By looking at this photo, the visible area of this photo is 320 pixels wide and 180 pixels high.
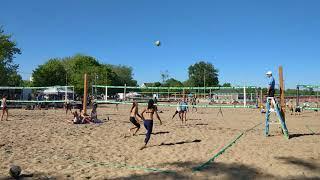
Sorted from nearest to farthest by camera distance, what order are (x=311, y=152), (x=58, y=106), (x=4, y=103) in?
1. (x=311, y=152)
2. (x=4, y=103)
3. (x=58, y=106)

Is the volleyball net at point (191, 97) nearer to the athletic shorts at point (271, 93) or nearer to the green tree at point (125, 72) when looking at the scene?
the athletic shorts at point (271, 93)

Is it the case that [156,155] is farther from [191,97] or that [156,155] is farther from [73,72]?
[73,72]

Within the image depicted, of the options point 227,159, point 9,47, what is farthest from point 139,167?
point 9,47

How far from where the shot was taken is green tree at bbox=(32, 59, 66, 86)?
54.8 m

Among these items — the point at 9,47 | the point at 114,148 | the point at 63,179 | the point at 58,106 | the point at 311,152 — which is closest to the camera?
the point at 63,179

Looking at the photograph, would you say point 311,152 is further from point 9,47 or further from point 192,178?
point 9,47

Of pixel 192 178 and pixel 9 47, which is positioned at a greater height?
pixel 9 47

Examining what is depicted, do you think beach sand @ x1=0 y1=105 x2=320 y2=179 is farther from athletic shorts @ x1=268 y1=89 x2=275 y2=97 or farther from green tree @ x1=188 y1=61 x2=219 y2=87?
green tree @ x1=188 y1=61 x2=219 y2=87

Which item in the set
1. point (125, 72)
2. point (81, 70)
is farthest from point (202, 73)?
point (81, 70)

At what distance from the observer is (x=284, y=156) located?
691 centimetres

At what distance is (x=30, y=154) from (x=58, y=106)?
907 inches

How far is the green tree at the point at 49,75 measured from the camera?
5475 centimetres

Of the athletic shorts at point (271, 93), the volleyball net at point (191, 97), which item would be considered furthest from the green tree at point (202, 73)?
the athletic shorts at point (271, 93)

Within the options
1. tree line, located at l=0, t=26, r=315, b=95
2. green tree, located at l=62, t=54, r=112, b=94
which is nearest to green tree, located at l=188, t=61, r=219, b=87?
tree line, located at l=0, t=26, r=315, b=95
